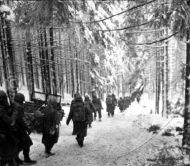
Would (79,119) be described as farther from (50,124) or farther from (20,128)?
(20,128)

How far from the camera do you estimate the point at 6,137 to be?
15.4 ft

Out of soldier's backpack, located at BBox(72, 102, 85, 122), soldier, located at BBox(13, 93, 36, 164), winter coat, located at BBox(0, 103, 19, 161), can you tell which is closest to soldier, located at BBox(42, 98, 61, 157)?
soldier, located at BBox(13, 93, 36, 164)

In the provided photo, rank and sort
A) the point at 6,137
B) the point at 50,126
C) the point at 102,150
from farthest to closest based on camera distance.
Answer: the point at 102,150, the point at 50,126, the point at 6,137

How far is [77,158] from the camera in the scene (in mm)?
6516

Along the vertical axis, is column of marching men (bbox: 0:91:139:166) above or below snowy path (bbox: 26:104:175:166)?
above

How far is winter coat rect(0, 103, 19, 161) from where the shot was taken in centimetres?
456

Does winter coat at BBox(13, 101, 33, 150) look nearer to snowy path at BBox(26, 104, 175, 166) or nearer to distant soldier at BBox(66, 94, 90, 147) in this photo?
snowy path at BBox(26, 104, 175, 166)

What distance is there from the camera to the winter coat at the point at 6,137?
15.0 feet

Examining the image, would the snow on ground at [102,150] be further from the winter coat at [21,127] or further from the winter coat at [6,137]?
the winter coat at [6,137]

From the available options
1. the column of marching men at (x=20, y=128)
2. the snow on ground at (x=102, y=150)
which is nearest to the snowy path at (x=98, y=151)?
the snow on ground at (x=102, y=150)

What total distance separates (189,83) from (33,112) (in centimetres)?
699

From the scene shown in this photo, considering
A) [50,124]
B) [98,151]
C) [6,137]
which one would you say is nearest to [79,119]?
[98,151]

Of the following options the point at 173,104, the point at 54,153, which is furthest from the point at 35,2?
the point at 173,104

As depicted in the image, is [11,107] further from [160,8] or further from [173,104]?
[173,104]
